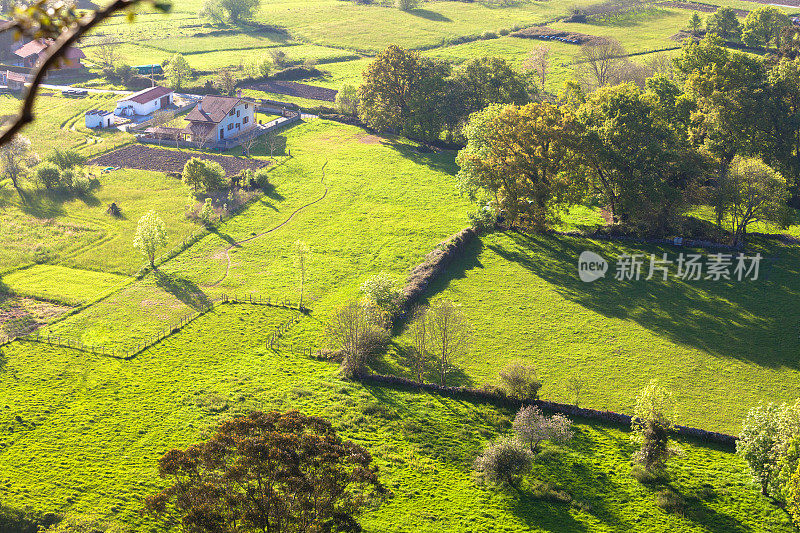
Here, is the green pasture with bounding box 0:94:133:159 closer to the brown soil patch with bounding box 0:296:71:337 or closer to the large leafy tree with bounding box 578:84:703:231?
the brown soil patch with bounding box 0:296:71:337

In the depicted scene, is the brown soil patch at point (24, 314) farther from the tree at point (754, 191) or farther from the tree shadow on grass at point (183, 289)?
the tree at point (754, 191)

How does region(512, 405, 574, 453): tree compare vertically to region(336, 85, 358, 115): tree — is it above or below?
below

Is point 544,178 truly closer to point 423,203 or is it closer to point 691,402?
point 423,203

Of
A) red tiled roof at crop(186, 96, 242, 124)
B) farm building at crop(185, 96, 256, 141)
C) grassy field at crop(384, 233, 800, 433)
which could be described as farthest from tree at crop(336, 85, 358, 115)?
grassy field at crop(384, 233, 800, 433)

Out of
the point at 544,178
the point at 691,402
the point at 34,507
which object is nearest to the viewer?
the point at 34,507

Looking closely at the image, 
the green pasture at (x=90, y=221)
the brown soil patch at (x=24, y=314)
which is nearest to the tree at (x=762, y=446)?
the brown soil patch at (x=24, y=314)

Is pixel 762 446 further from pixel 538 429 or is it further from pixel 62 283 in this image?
pixel 62 283

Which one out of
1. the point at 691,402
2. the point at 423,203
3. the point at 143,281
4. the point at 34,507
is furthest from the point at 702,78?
the point at 34,507

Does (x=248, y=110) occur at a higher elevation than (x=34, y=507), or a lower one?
higher
